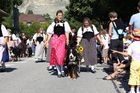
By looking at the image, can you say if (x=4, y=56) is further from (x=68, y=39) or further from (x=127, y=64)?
(x=127, y=64)

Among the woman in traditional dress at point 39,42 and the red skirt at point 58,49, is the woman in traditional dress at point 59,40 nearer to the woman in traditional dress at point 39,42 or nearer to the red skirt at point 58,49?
the red skirt at point 58,49

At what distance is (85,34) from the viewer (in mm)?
11125

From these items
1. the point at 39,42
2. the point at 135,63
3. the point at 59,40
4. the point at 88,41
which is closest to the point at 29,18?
the point at 39,42

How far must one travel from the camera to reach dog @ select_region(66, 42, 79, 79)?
931 centimetres

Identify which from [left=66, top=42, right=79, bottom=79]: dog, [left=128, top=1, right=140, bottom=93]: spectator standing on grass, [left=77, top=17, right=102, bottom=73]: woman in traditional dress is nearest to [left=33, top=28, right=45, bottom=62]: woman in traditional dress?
[left=77, top=17, right=102, bottom=73]: woman in traditional dress

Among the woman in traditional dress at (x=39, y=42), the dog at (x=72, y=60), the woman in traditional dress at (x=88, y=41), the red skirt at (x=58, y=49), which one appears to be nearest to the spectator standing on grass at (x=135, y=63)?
the dog at (x=72, y=60)

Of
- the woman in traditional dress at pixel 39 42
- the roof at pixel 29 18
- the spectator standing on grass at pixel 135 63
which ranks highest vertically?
the roof at pixel 29 18

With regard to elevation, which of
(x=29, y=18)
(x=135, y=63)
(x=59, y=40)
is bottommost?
(x=135, y=63)

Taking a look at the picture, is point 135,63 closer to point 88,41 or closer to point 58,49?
point 58,49

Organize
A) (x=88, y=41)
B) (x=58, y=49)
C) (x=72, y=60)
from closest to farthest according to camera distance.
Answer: (x=72, y=60), (x=58, y=49), (x=88, y=41)

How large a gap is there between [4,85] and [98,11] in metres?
43.0

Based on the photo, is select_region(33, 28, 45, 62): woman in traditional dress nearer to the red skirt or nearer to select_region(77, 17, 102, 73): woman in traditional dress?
select_region(77, 17, 102, 73): woman in traditional dress

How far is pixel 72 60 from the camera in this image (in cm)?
932

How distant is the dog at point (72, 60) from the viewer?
30.6 feet
